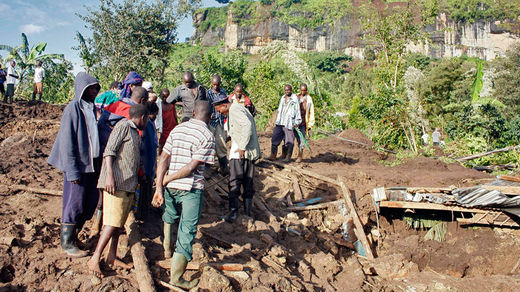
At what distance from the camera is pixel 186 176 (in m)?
3.48

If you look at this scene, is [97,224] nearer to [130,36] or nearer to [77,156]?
[77,156]

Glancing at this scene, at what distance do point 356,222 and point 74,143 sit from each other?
194 inches

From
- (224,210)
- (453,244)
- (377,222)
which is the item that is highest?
(224,210)

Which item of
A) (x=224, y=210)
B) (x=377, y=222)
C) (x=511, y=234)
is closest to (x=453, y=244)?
(x=511, y=234)

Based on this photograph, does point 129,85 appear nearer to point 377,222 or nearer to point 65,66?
point 377,222

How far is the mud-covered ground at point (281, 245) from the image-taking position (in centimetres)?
357

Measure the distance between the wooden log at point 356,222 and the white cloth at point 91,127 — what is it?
4.58 m

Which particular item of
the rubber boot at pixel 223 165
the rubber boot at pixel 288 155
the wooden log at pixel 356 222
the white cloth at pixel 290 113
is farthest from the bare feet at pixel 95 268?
the rubber boot at pixel 288 155

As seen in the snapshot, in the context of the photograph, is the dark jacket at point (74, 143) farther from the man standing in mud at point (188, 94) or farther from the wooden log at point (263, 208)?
the wooden log at point (263, 208)

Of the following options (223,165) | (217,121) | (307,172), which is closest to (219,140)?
(217,121)

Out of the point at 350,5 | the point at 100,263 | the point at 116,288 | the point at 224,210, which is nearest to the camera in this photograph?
the point at 116,288

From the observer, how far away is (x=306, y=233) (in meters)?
6.16

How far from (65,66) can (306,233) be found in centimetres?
1956

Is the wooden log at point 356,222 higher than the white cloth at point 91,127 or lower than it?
lower
